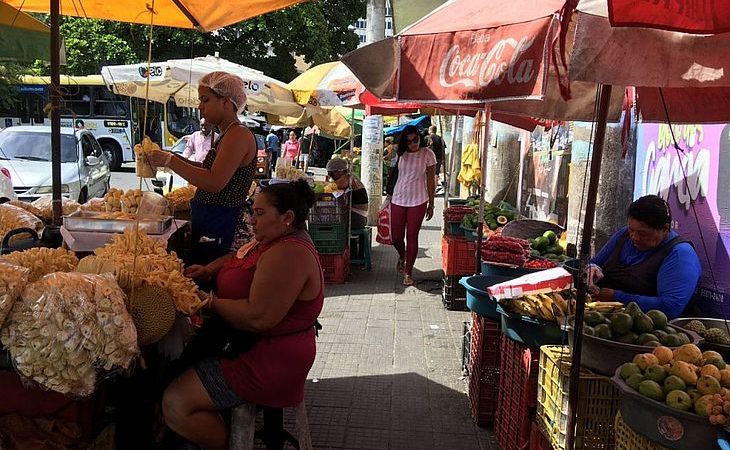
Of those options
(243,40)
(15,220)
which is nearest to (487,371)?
(15,220)

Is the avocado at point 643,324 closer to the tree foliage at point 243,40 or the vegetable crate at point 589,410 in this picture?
the vegetable crate at point 589,410

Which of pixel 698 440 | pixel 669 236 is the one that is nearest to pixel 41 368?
pixel 698 440

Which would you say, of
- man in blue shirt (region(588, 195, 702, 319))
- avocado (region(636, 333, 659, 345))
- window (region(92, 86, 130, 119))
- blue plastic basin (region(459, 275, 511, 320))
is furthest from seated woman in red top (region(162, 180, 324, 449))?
window (region(92, 86, 130, 119))

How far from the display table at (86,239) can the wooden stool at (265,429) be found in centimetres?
103

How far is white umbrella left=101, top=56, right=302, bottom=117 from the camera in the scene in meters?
9.28

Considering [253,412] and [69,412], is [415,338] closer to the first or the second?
[253,412]

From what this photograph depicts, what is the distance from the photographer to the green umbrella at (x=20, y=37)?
5184 millimetres

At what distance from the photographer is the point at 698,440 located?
7.34 ft

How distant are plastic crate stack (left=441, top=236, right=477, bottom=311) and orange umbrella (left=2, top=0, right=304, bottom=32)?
384 cm

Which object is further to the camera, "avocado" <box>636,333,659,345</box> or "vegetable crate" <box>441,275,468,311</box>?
"vegetable crate" <box>441,275,468,311</box>

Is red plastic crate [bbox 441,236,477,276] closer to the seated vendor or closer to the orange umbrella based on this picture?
the seated vendor

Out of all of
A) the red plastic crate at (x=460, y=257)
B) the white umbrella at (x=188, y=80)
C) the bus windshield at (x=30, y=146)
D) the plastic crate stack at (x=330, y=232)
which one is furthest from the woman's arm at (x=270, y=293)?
the bus windshield at (x=30, y=146)

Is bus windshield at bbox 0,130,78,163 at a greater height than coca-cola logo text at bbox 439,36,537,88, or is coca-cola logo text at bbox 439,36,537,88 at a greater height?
coca-cola logo text at bbox 439,36,537,88

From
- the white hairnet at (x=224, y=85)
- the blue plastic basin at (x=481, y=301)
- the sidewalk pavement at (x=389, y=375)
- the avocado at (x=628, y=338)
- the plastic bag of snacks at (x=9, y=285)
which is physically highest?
the white hairnet at (x=224, y=85)
